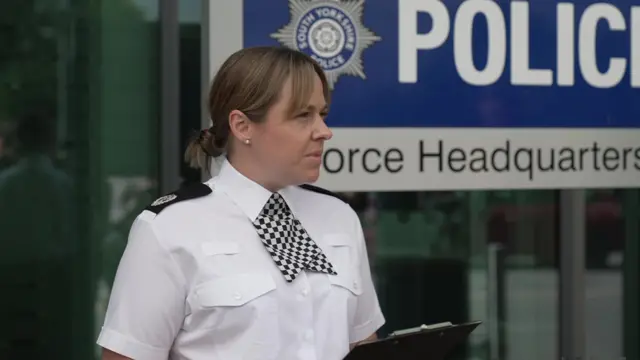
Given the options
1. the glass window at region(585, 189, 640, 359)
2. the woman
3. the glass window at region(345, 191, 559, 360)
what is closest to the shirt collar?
the woman

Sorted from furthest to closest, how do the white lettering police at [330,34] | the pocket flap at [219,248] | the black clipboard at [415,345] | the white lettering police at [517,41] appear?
the white lettering police at [517,41], the white lettering police at [330,34], the pocket flap at [219,248], the black clipboard at [415,345]

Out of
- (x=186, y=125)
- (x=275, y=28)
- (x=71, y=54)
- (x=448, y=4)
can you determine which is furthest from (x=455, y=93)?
(x=71, y=54)

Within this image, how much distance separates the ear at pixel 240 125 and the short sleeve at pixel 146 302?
0.21 m

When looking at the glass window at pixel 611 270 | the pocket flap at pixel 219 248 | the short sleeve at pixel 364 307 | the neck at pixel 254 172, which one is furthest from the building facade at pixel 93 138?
the pocket flap at pixel 219 248

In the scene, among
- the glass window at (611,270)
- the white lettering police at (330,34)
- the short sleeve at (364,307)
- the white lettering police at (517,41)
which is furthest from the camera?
the glass window at (611,270)

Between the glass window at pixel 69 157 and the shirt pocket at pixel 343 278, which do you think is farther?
the glass window at pixel 69 157

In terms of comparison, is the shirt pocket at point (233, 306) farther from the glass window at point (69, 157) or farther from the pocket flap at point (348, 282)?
the glass window at point (69, 157)

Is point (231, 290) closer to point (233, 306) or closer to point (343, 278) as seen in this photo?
point (233, 306)

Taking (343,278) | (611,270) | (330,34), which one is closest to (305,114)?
(343,278)

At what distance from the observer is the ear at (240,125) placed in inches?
70.9

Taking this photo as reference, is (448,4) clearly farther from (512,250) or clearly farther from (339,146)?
(512,250)

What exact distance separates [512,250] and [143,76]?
174 centimetres

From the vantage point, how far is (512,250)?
15.3 ft

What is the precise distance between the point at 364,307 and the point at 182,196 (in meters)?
0.41
